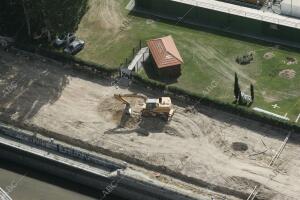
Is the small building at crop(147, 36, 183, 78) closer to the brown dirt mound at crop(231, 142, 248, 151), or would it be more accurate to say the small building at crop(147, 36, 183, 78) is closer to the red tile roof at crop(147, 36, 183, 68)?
the red tile roof at crop(147, 36, 183, 68)

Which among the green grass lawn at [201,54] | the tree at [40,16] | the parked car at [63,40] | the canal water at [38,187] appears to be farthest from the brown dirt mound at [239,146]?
the parked car at [63,40]

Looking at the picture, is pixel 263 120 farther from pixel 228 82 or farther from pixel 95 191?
pixel 95 191

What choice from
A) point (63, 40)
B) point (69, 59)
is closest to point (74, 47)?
point (63, 40)

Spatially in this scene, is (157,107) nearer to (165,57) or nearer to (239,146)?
(165,57)

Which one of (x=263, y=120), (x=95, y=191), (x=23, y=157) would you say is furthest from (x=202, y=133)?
(x=23, y=157)

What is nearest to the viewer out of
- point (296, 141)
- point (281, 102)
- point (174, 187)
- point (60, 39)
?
point (174, 187)

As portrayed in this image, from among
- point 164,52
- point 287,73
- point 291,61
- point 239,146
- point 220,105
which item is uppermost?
point 291,61

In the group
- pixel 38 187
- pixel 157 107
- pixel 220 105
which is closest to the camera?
pixel 38 187
